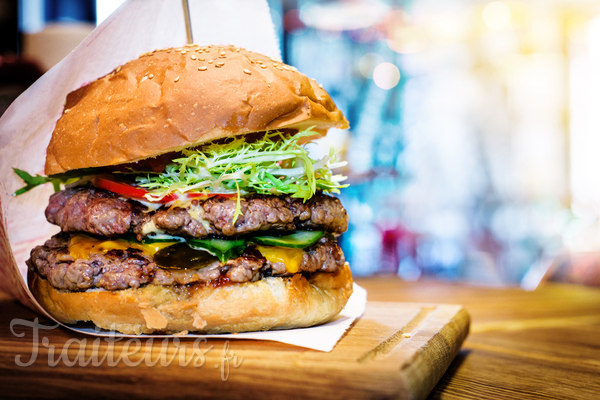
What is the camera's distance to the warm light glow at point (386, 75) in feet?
25.3

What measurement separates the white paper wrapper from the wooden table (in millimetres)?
179

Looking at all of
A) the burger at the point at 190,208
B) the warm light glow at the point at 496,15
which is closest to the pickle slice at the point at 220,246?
the burger at the point at 190,208

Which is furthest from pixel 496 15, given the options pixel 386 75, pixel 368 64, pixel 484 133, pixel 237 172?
pixel 237 172

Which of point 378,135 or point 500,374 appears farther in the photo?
point 378,135

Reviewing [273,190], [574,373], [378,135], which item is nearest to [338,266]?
[273,190]

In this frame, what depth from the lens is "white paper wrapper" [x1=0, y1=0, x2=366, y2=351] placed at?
64.1 inches

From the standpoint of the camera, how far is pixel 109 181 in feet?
5.45

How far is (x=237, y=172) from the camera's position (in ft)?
4.97

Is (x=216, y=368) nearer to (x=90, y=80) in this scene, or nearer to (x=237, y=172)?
(x=237, y=172)

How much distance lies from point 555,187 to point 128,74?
29.4 feet

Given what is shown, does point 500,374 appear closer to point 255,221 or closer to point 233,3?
point 255,221

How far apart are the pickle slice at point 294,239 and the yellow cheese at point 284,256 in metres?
0.02

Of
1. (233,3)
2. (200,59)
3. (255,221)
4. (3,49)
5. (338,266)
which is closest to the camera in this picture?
(255,221)

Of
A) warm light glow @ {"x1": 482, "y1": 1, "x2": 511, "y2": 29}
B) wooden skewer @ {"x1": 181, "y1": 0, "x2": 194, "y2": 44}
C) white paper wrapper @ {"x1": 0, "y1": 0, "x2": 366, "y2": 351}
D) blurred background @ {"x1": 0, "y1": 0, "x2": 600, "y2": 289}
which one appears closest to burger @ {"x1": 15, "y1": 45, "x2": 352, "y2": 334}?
white paper wrapper @ {"x1": 0, "y1": 0, "x2": 366, "y2": 351}
